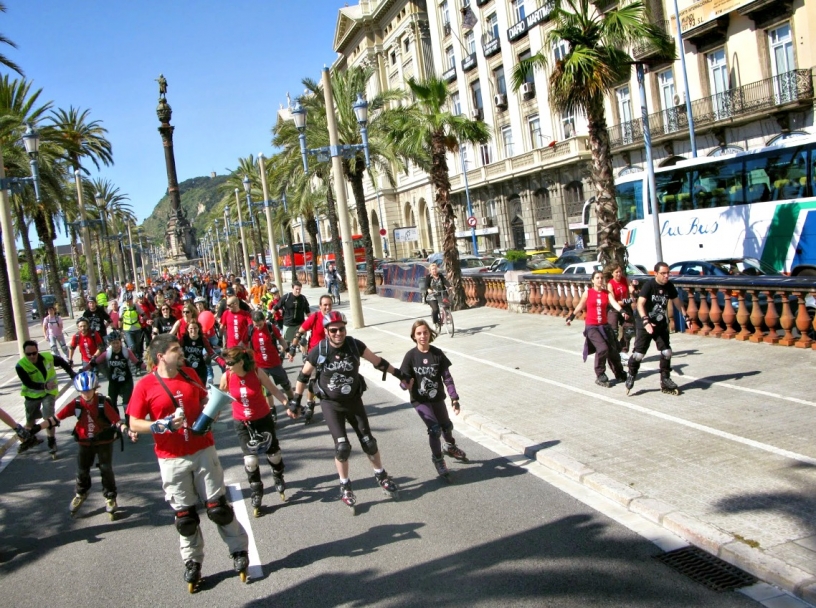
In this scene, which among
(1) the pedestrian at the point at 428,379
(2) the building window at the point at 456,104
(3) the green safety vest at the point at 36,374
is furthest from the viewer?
(2) the building window at the point at 456,104

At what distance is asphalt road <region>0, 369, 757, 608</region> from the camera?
200 inches

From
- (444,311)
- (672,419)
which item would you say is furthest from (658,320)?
(444,311)

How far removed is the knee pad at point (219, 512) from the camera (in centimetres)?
559

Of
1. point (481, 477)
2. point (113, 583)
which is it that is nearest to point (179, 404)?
point (113, 583)

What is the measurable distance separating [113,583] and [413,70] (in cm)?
6209

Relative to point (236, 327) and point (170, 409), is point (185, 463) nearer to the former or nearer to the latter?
point (170, 409)

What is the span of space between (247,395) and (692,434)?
453cm

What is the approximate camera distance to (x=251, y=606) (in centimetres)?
521

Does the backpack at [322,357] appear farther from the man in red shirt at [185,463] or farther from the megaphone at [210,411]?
the megaphone at [210,411]

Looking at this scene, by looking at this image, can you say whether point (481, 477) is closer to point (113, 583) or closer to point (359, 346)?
point (359, 346)

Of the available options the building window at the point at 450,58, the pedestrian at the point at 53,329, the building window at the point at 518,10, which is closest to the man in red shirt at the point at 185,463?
the pedestrian at the point at 53,329

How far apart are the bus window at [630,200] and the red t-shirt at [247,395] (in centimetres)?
1924

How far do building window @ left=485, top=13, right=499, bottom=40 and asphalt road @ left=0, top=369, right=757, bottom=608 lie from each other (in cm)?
4538

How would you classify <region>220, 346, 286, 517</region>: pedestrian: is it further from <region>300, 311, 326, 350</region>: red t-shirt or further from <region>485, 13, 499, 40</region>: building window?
<region>485, 13, 499, 40</region>: building window
